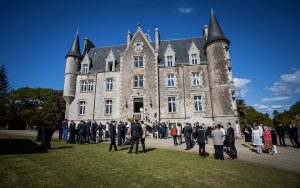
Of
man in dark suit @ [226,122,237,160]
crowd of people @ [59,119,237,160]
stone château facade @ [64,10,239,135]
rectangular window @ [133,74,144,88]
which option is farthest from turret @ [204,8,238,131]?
man in dark suit @ [226,122,237,160]

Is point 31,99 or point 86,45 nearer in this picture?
point 86,45

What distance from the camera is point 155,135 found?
22.7 m

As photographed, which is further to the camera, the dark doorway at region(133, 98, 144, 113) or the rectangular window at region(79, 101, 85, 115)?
the rectangular window at region(79, 101, 85, 115)

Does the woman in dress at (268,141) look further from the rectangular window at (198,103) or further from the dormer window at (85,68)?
the dormer window at (85,68)

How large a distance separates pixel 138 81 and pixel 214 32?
1350 cm

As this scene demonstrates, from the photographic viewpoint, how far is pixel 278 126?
16312 mm

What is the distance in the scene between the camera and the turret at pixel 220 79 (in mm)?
24547

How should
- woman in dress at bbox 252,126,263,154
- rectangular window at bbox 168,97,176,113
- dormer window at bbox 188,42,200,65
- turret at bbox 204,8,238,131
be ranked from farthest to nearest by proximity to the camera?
dormer window at bbox 188,42,200,65 → rectangular window at bbox 168,97,176,113 → turret at bbox 204,8,238,131 → woman in dress at bbox 252,126,263,154

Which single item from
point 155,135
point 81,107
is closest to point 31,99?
point 81,107

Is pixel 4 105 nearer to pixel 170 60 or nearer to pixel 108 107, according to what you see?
pixel 108 107

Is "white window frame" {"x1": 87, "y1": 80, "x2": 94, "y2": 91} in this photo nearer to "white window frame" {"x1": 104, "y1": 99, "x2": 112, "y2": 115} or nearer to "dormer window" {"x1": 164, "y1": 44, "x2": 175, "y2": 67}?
"white window frame" {"x1": 104, "y1": 99, "x2": 112, "y2": 115}

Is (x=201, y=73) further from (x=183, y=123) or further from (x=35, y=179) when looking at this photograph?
(x=35, y=179)

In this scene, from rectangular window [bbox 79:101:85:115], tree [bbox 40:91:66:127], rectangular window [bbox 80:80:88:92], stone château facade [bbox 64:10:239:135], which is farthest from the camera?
tree [bbox 40:91:66:127]

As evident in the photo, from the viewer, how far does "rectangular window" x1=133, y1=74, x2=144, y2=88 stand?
28531mm
